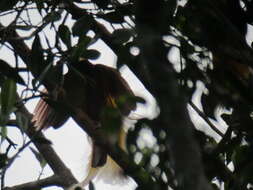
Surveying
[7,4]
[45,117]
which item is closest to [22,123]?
[7,4]

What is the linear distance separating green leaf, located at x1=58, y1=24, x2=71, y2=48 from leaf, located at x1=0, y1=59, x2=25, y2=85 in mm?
147

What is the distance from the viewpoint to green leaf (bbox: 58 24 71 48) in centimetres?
167

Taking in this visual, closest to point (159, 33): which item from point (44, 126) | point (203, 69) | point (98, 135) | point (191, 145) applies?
point (191, 145)

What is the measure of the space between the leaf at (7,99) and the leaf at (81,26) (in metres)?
0.22

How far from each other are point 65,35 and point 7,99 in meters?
0.26

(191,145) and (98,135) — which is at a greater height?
(191,145)

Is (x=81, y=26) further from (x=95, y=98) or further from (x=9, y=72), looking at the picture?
(x=95, y=98)

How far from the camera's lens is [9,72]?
1666mm

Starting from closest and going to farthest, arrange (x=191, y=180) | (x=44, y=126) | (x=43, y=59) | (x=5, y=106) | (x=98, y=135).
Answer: (x=191, y=180)
(x=5, y=106)
(x=43, y=59)
(x=98, y=135)
(x=44, y=126)

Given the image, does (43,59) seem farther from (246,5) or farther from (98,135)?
(246,5)

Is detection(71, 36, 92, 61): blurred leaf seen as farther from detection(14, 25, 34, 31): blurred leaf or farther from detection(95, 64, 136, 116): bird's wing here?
detection(95, 64, 136, 116): bird's wing

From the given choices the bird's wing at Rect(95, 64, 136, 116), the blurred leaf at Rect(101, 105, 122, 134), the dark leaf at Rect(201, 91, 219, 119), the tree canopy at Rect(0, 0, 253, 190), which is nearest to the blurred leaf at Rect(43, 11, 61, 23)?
the tree canopy at Rect(0, 0, 253, 190)

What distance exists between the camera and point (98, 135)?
179 centimetres

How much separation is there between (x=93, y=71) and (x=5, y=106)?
63 centimetres
